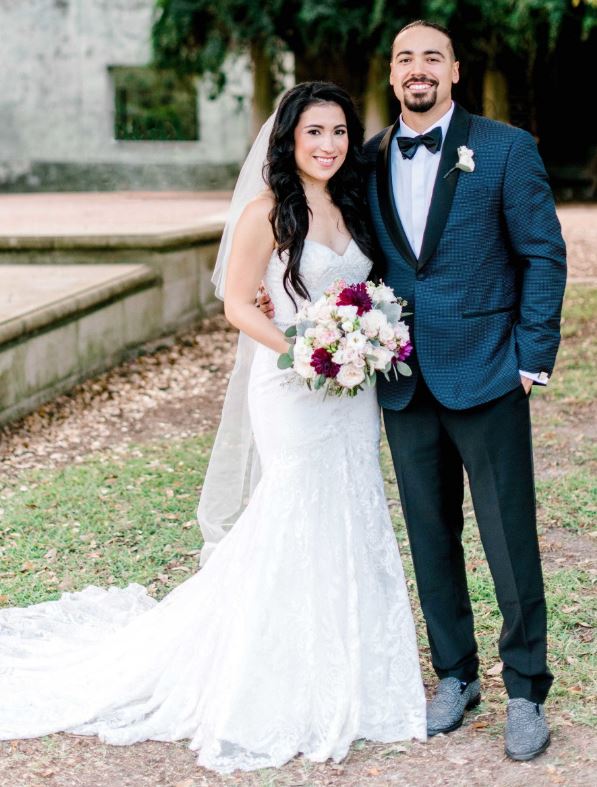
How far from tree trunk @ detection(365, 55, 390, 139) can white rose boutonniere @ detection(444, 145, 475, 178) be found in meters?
13.8

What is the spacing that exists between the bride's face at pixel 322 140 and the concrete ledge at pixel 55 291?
13.7 ft

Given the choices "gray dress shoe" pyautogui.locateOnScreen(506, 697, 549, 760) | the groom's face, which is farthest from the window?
"gray dress shoe" pyautogui.locateOnScreen(506, 697, 549, 760)

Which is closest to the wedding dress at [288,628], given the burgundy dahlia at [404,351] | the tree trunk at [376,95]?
the burgundy dahlia at [404,351]

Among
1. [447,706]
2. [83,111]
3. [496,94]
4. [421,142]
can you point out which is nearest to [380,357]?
[421,142]

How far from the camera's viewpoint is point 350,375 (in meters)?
3.32

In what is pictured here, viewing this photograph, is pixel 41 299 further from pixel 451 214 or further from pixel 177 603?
pixel 451 214

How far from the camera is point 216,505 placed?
435 centimetres

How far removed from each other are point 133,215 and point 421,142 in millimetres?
11878

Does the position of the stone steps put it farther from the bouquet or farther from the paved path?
the bouquet

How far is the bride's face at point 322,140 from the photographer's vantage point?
3582 millimetres

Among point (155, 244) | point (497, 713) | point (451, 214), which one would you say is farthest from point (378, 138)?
point (155, 244)

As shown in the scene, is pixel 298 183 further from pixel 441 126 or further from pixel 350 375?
pixel 350 375

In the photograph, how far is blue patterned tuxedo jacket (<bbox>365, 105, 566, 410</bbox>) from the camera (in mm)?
3359

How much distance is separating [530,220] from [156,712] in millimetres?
1994
